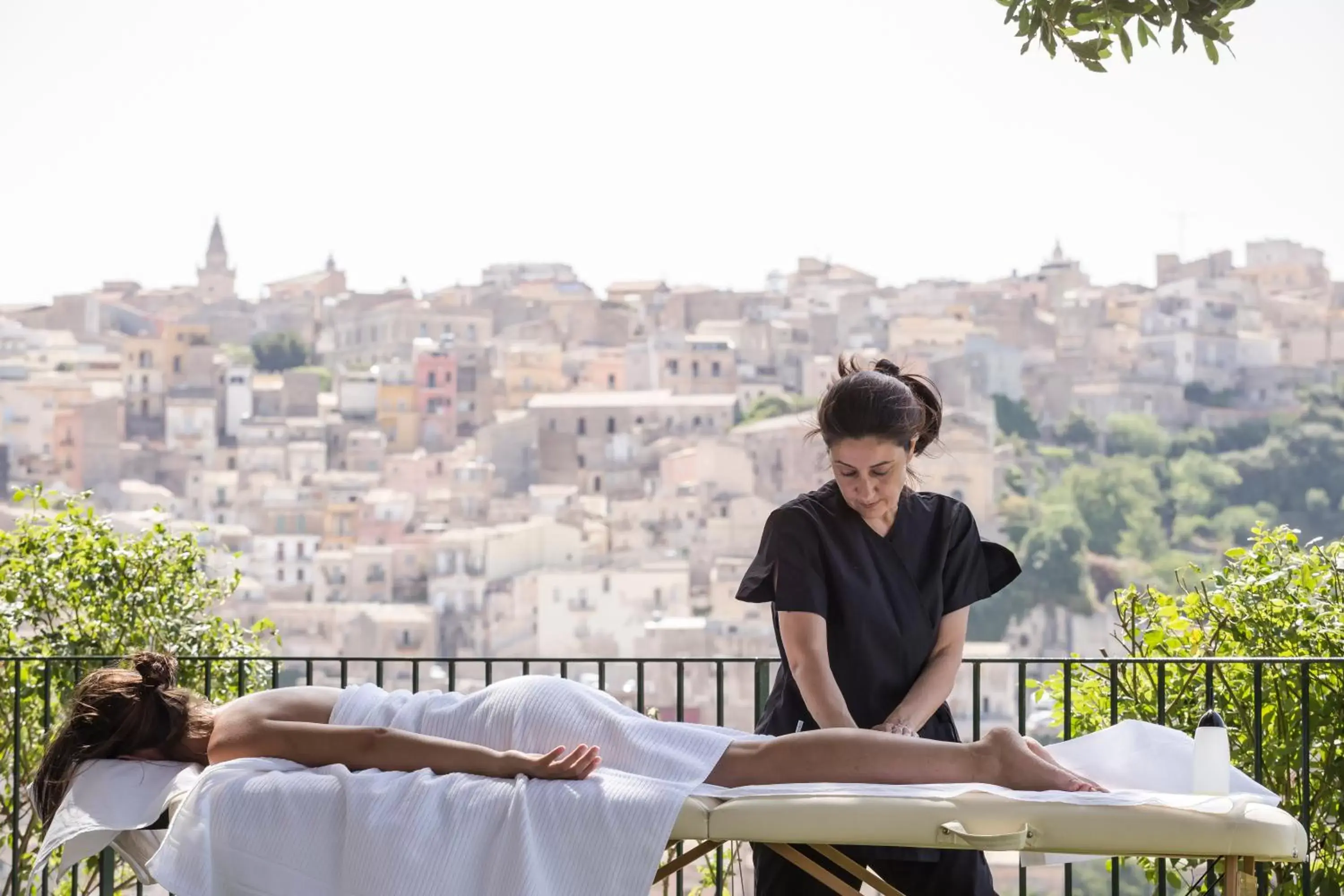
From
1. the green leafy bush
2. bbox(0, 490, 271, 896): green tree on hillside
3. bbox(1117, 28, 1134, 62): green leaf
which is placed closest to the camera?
bbox(1117, 28, 1134, 62): green leaf

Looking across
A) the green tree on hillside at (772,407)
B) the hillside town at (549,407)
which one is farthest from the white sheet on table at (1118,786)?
the green tree on hillside at (772,407)

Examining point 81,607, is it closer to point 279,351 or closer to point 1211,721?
point 1211,721

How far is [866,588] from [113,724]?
45.9 inches

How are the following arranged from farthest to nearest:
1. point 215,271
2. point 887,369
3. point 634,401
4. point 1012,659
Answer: point 215,271, point 634,401, point 1012,659, point 887,369

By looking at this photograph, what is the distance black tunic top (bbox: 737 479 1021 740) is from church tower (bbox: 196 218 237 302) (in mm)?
55343

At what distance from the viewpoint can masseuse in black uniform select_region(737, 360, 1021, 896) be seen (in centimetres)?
192

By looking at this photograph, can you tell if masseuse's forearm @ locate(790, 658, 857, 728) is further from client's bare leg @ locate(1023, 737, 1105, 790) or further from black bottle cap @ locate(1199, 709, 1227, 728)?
black bottle cap @ locate(1199, 709, 1227, 728)

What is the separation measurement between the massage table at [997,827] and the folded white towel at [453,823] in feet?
0.28

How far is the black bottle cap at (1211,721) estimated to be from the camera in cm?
178

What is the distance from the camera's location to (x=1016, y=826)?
1659 millimetres

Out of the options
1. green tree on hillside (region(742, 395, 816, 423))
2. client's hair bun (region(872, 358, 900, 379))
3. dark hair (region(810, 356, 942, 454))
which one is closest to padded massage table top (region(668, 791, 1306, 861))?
dark hair (region(810, 356, 942, 454))

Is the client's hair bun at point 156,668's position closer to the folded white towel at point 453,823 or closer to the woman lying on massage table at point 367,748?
the woman lying on massage table at point 367,748

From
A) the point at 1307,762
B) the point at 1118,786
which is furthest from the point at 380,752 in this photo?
the point at 1307,762

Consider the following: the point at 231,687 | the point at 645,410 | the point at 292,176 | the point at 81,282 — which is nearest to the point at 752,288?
the point at 645,410
